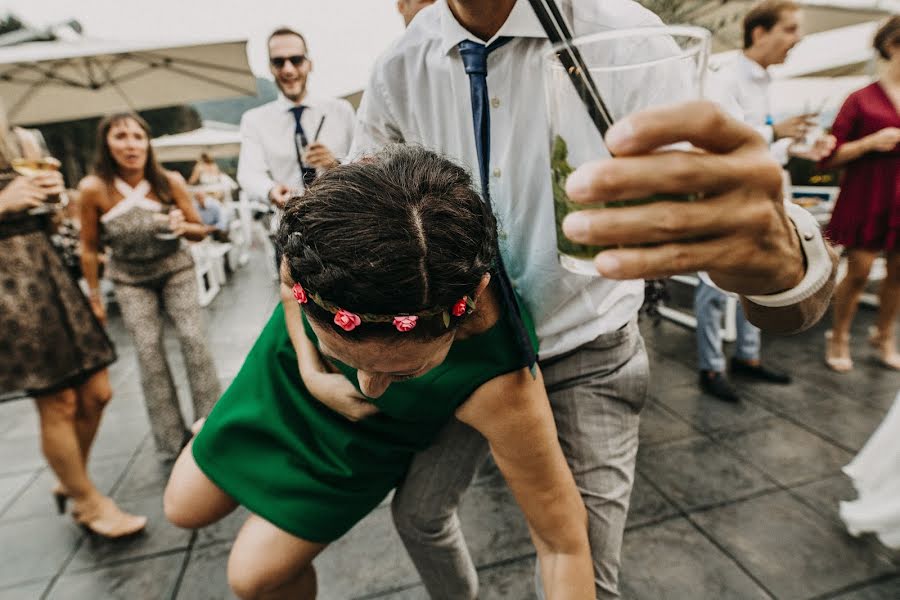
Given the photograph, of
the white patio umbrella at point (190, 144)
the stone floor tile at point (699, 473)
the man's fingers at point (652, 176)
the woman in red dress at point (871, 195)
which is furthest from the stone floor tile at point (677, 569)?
the white patio umbrella at point (190, 144)

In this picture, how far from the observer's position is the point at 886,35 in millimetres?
3471

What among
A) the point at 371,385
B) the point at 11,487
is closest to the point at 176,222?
the point at 11,487

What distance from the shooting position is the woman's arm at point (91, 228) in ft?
10.2

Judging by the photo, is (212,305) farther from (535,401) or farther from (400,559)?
(535,401)

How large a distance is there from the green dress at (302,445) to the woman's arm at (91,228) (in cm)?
176

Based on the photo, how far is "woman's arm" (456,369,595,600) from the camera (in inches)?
53.4

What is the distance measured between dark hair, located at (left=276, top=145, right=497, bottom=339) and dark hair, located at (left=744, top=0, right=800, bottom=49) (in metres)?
3.19

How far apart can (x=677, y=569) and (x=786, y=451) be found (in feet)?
4.13

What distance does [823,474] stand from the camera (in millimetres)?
2906

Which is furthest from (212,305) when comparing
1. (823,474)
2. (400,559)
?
(823,474)

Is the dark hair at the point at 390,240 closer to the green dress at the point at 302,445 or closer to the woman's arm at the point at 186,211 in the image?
the green dress at the point at 302,445

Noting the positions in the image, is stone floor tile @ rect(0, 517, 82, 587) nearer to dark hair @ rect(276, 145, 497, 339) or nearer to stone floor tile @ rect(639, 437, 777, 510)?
dark hair @ rect(276, 145, 497, 339)

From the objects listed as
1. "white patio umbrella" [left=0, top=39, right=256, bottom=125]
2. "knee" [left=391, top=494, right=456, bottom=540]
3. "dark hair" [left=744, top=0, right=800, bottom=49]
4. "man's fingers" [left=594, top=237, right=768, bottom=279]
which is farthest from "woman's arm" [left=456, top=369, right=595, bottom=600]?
"white patio umbrella" [left=0, top=39, right=256, bottom=125]

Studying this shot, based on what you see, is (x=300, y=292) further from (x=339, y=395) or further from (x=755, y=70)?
(x=755, y=70)
